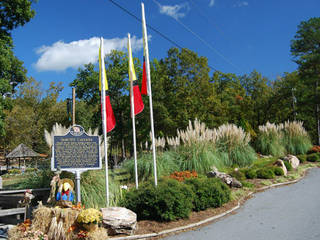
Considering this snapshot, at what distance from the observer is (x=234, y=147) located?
49.6ft

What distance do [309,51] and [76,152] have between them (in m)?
30.7

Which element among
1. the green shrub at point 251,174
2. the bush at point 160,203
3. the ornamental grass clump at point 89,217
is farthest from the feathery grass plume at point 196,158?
the ornamental grass clump at point 89,217

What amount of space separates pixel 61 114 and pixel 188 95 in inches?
836

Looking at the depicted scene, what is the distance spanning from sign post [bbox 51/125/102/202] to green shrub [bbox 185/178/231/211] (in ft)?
9.52

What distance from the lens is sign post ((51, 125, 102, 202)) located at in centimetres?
663

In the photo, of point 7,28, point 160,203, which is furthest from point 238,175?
point 7,28

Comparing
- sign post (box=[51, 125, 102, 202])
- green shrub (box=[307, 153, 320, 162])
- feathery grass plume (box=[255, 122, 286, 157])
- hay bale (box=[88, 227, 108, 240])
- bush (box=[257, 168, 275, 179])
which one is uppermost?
feathery grass plume (box=[255, 122, 286, 157])

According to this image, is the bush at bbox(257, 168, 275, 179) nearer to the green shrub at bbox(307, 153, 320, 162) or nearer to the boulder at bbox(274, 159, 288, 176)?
the boulder at bbox(274, 159, 288, 176)

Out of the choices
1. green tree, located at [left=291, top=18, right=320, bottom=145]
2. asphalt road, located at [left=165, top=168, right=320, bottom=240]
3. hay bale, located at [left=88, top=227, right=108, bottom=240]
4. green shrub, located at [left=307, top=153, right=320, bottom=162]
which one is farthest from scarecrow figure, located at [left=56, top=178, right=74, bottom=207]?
green tree, located at [left=291, top=18, right=320, bottom=145]

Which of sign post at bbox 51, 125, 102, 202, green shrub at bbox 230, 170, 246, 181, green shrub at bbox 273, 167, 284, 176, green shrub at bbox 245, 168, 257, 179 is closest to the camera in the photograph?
sign post at bbox 51, 125, 102, 202

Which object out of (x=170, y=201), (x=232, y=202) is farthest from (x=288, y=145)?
(x=170, y=201)

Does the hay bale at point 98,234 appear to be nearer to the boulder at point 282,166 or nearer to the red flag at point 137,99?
the red flag at point 137,99

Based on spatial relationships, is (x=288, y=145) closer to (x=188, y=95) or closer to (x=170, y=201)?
(x=188, y=95)

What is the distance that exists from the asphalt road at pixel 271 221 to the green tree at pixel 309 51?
2288 cm
